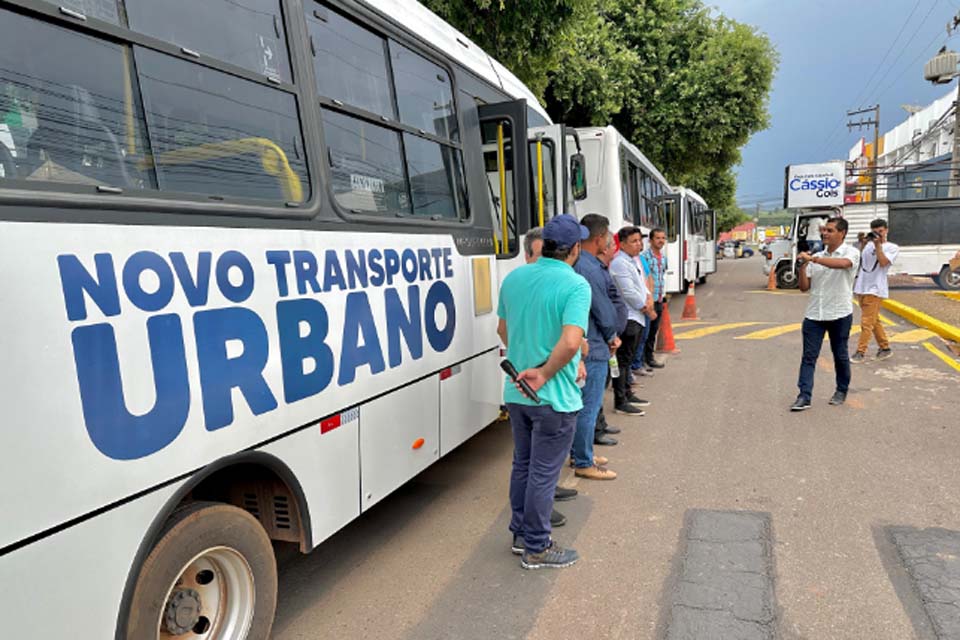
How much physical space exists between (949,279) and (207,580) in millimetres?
21928

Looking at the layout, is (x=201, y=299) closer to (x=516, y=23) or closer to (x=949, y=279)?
(x=516, y=23)

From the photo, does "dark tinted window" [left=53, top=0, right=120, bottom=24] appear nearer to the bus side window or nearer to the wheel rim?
the bus side window

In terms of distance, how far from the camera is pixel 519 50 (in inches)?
329

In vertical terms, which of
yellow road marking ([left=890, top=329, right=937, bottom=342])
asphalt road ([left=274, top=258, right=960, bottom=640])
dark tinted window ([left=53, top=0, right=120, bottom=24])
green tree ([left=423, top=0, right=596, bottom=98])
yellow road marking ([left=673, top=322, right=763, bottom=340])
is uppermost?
green tree ([left=423, top=0, right=596, bottom=98])

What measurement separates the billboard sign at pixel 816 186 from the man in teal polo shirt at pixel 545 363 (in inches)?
795

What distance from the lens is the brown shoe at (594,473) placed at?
478cm

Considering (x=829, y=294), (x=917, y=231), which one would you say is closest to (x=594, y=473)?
(x=829, y=294)

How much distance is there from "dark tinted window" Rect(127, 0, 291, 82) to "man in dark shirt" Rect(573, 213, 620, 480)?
7.59 ft

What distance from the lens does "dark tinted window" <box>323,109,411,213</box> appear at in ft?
10.3

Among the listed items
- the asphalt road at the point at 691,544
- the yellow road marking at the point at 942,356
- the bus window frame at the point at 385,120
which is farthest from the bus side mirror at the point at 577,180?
the yellow road marking at the point at 942,356

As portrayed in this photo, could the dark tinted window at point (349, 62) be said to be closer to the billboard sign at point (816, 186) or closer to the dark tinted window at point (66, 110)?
the dark tinted window at point (66, 110)

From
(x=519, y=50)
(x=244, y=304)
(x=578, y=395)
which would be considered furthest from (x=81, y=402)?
(x=519, y=50)

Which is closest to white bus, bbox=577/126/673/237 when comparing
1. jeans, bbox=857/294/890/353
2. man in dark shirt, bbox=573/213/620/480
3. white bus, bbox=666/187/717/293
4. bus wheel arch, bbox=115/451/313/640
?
jeans, bbox=857/294/890/353

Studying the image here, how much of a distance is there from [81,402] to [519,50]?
770cm
